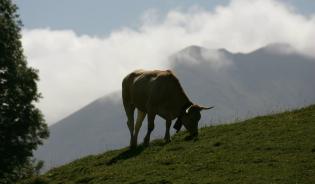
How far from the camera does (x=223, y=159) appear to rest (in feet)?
81.7

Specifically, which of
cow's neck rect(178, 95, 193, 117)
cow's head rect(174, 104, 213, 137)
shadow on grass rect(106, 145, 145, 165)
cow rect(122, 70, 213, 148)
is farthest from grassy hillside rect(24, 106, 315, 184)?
cow's neck rect(178, 95, 193, 117)

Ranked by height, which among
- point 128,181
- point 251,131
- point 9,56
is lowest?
point 128,181

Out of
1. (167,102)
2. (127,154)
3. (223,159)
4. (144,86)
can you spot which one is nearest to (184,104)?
(167,102)

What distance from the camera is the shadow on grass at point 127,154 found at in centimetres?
2877

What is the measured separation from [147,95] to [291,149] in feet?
28.5

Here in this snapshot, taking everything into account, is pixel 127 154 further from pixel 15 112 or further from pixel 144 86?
pixel 15 112

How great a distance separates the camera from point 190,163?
25266 millimetres

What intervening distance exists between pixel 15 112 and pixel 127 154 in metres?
6.67

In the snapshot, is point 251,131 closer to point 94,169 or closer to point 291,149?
point 291,149

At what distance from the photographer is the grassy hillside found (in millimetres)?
22484

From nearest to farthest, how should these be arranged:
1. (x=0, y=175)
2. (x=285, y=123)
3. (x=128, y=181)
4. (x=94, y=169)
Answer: (x=128, y=181) < (x=94, y=169) < (x=285, y=123) < (x=0, y=175)

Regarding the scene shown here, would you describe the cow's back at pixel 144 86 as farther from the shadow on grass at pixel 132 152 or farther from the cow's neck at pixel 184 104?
the shadow on grass at pixel 132 152

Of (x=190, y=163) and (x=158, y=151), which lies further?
(x=158, y=151)

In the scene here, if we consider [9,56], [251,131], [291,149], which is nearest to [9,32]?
[9,56]
